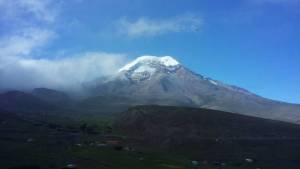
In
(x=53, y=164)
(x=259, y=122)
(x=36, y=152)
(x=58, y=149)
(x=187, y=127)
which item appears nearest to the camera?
(x=53, y=164)

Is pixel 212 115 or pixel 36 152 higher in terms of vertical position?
pixel 212 115

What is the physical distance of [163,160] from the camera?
100438 millimetres

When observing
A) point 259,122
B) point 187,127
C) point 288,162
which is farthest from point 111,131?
point 288,162

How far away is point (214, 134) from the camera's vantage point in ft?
465

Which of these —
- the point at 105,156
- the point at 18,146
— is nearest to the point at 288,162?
the point at 105,156

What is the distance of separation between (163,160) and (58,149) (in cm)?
2301

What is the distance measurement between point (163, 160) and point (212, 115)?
6548 centimetres

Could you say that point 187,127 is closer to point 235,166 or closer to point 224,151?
point 224,151

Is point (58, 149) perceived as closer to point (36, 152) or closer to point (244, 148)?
point (36, 152)

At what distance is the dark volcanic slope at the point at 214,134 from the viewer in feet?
378

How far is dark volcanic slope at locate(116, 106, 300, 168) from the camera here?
115m

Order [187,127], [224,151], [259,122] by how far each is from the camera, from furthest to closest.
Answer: [259,122] → [187,127] → [224,151]

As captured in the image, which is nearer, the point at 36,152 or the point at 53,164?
the point at 53,164

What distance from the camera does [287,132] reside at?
15125 cm
